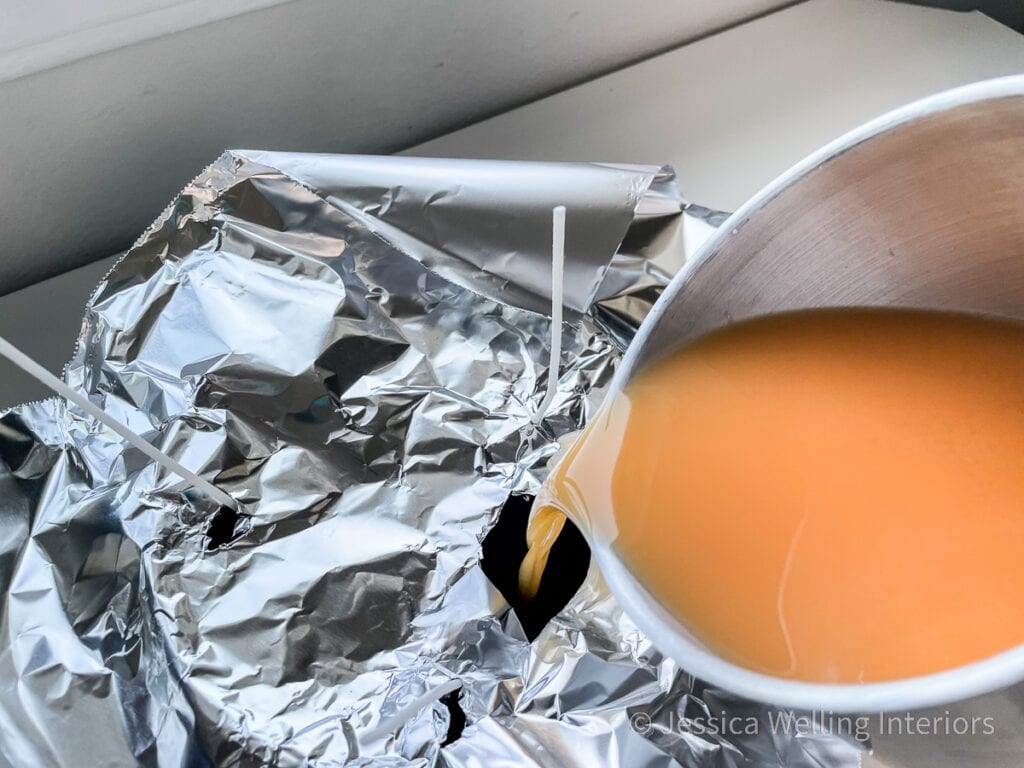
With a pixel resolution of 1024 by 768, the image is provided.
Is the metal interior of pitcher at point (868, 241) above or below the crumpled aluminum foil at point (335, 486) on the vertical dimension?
above

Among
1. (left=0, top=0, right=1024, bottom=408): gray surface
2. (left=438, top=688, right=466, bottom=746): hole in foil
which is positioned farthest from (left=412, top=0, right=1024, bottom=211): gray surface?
A: (left=438, top=688, right=466, bottom=746): hole in foil

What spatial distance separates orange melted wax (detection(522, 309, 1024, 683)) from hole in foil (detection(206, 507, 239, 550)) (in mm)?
202

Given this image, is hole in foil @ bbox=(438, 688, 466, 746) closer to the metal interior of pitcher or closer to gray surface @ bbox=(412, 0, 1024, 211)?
the metal interior of pitcher

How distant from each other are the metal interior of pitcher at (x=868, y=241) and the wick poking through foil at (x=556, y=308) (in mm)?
→ 111

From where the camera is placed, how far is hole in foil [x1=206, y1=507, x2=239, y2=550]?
0.58m

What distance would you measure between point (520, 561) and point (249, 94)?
1.45 feet

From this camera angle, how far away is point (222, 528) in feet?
1.94

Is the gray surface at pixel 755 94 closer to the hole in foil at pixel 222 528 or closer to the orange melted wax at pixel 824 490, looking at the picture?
the orange melted wax at pixel 824 490

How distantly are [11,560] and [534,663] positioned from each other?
0.33 m

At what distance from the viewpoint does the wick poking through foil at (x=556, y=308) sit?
0.60 metres

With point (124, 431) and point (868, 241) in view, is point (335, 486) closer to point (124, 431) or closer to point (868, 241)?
point (124, 431)

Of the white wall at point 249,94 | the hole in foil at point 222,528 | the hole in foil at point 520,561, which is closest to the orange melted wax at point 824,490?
the hole in foil at point 520,561

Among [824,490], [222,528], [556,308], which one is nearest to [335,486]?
[222,528]

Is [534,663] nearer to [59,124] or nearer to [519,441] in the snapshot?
[519,441]
